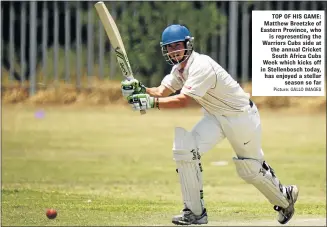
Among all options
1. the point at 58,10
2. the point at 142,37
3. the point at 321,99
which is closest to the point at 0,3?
the point at 58,10

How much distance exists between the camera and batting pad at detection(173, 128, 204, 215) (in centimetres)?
764

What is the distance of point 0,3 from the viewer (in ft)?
52.0

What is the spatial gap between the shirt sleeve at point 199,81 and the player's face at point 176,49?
0.13 metres

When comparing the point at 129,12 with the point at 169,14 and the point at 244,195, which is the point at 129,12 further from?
the point at 244,195

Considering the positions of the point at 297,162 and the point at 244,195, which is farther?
the point at 297,162

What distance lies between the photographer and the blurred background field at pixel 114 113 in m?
12.2

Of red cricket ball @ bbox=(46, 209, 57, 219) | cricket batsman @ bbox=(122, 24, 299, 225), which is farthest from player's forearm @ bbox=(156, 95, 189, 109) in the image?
red cricket ball @ bbox=(46, 209, 57, 219)

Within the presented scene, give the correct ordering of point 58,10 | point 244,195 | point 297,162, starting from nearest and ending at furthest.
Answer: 1. point 244,195
2. point 297,162
3. point 58,10

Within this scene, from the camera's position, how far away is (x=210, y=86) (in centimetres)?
762

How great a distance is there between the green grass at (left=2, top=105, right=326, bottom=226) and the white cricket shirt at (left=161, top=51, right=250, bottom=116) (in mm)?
1058

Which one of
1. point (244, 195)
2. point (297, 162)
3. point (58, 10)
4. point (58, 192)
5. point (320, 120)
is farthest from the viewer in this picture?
point (58, 10)

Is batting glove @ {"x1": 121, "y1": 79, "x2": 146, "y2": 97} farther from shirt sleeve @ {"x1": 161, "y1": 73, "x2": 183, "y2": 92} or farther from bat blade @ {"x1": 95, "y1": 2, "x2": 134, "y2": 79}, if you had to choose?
shirt sleeve @ {"x1": 161, "y1": 73, "x2": 183, "y2": 92}

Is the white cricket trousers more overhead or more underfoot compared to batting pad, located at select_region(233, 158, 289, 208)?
more overhead

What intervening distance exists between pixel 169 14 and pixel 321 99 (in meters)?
2.38
